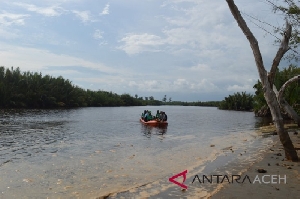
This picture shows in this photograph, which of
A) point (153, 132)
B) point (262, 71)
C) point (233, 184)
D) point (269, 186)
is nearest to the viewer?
point (269, 186)

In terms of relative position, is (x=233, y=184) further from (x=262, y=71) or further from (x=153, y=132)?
(x=153, y=132)

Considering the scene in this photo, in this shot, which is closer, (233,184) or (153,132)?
(233,184)

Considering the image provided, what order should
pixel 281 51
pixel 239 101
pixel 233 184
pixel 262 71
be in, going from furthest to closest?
pixel 239 101 < pixel 281 51 < pixel 262 71 < pixel 233 184

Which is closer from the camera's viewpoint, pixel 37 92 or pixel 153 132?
pixel 153 132

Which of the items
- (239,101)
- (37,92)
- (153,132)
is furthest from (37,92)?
(239,101)

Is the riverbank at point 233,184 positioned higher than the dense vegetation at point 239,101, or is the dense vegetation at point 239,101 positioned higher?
the dense vegetation at point 239,101

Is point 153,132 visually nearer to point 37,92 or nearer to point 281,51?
point 281,51

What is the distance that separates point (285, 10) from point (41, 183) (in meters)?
12.2

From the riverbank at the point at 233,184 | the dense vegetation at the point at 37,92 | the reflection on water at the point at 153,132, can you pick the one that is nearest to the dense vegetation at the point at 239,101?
the dense vegetation at the point at 37,92

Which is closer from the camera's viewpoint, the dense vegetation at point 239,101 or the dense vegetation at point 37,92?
the dense vegetation at point 37,92

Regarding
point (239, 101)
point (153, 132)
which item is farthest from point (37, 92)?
point (239, 101)

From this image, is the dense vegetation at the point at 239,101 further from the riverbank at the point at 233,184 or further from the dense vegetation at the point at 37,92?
the riverbank at the point at 233,184

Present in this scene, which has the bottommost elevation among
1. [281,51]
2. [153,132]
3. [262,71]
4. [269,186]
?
[153,132]

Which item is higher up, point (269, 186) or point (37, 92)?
point (37, 92)
